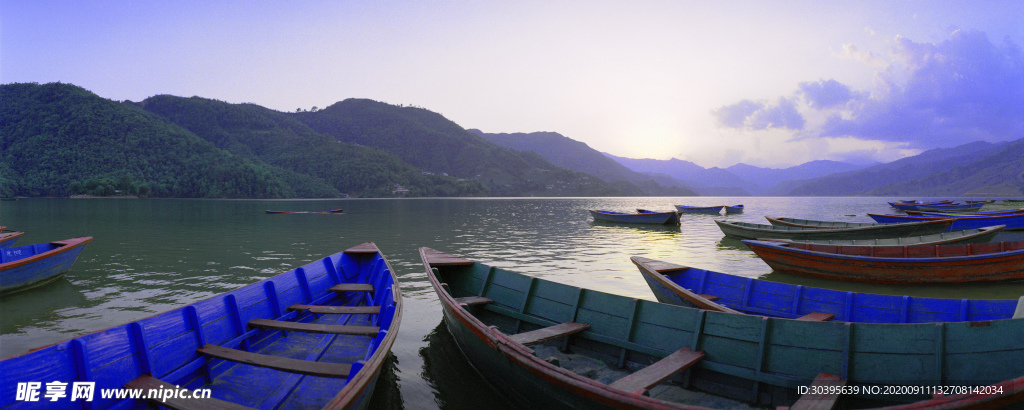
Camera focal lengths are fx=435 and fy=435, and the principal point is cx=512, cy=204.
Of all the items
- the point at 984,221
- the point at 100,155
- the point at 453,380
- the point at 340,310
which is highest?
the point at 100,155

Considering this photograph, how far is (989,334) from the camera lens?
4.39 m

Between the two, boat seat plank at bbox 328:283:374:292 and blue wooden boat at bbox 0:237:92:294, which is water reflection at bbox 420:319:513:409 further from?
blue wooden boat at bbox 0:237:92:294

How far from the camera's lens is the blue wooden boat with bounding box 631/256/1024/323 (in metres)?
6.57

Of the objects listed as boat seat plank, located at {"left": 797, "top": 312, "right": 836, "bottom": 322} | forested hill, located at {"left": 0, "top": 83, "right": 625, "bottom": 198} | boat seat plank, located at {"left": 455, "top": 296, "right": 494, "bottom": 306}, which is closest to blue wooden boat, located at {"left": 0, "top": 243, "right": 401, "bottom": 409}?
boat seat plank, located at {"left": 455, "top": 296, "right": 494, "bottom": 306}

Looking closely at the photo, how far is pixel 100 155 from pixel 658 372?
153850mm

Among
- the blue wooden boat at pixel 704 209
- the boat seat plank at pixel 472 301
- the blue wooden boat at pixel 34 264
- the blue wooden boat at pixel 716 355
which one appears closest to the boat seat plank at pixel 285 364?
the blue wooden boat at pixel 716 355

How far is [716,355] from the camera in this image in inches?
217

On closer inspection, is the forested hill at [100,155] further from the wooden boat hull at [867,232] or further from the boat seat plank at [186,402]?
the boat seat plank at [186,402]

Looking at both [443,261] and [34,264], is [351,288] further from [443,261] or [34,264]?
[34,264]

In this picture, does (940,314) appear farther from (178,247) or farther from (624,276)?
(178,247)

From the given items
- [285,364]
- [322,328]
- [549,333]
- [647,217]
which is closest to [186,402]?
[285,364]

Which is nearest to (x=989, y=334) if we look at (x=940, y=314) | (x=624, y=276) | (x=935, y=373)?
(x=935, y=373)

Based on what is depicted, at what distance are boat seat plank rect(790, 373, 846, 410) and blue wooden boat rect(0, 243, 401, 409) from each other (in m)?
4.32

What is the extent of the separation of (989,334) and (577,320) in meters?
4.63
